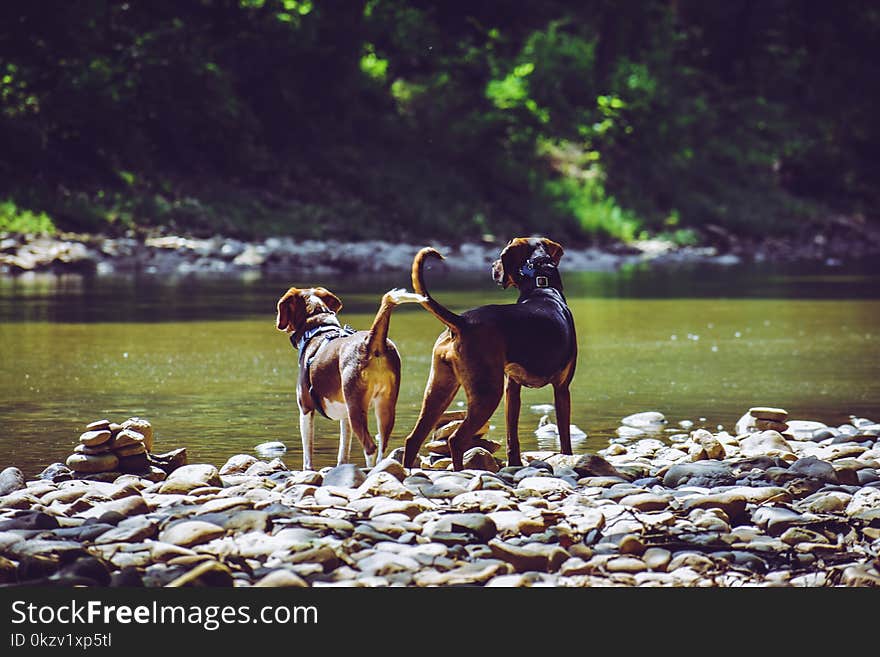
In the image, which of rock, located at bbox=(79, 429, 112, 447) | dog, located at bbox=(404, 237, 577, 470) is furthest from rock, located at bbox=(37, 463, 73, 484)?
dog, located at bbox=(404, 237, 577, 470)

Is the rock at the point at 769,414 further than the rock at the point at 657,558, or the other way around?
the rock at the point at 769,414

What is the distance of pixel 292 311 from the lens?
8.56 metres

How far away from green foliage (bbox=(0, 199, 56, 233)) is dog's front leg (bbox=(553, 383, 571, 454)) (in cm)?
2541

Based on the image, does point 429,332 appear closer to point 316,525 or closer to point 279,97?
point 316,525

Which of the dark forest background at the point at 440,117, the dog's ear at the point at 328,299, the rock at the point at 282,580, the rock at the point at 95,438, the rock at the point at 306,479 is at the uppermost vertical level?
the dark forest background at the point at 440,117

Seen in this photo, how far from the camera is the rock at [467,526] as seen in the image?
20.4ft

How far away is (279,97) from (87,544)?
115 feet

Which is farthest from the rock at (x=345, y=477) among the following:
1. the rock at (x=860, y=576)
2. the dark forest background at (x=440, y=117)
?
the dark forest background at (x=440, y=117)

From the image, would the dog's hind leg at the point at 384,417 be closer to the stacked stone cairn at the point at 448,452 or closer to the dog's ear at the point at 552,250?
the stacked stone cairn at the point at 448,452

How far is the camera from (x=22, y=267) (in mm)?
29688

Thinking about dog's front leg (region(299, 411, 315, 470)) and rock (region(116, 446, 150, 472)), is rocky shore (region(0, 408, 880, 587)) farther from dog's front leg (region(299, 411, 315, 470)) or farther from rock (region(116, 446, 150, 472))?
dog's front leg (region(299, 411, 315, 470))

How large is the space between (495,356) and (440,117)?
1438 inches

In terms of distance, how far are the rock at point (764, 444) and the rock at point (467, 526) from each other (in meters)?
3.17

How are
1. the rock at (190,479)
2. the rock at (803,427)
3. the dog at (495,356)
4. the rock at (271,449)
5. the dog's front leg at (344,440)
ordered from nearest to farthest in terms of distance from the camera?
the rock at (190,479) < the dog at (495,356) < the dog's front leg at (344,440) < the rock at (271,449) < the rock at (803,427)
